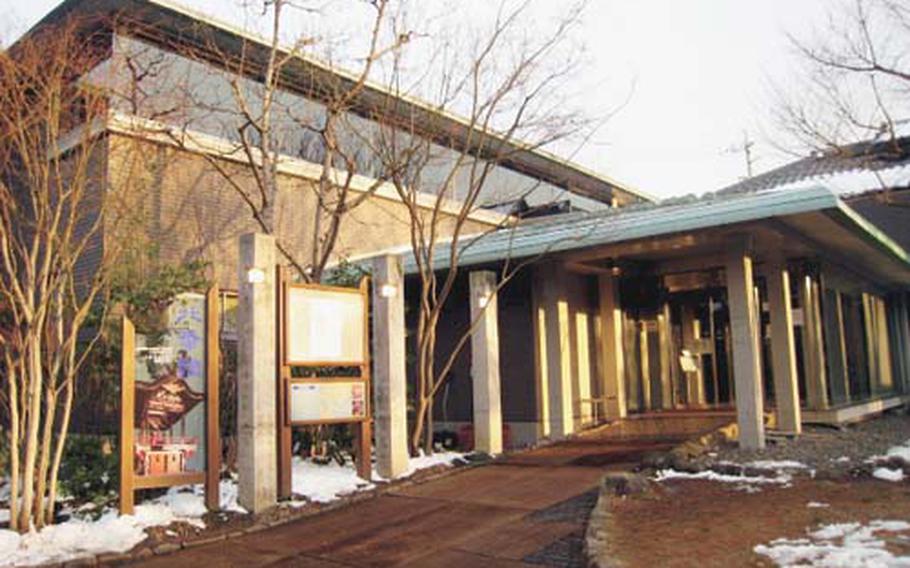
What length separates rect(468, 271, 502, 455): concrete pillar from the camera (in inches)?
497

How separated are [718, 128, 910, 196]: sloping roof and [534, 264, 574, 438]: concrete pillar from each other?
4466 mm

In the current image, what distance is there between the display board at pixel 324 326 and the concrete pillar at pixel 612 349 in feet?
23.1

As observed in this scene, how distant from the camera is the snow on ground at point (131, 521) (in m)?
7.24

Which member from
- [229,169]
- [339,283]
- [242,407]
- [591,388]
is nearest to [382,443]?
[242,407]

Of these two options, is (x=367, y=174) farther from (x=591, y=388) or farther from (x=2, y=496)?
(x=2, y=496)

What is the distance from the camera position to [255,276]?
9.05 meters

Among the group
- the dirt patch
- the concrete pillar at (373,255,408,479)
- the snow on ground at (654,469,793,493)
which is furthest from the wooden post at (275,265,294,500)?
the snow on ground at (654,469,793,493)

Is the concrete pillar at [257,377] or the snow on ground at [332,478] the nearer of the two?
the concrete pillar at [257,377]

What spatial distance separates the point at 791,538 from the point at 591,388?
9551 millimetres

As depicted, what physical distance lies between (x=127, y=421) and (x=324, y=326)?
2576mm

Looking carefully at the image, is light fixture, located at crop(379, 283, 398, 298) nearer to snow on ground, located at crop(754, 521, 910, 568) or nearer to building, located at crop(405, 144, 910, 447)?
building, located at crop(405, 144, 910, 447)

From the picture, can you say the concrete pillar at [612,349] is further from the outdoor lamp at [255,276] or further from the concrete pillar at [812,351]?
the outdoor lamp at [255,276]

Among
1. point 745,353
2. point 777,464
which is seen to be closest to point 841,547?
point 777,464

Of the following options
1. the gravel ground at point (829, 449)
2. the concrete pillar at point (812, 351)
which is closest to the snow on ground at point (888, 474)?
the gravel ground at point (829, 449)
